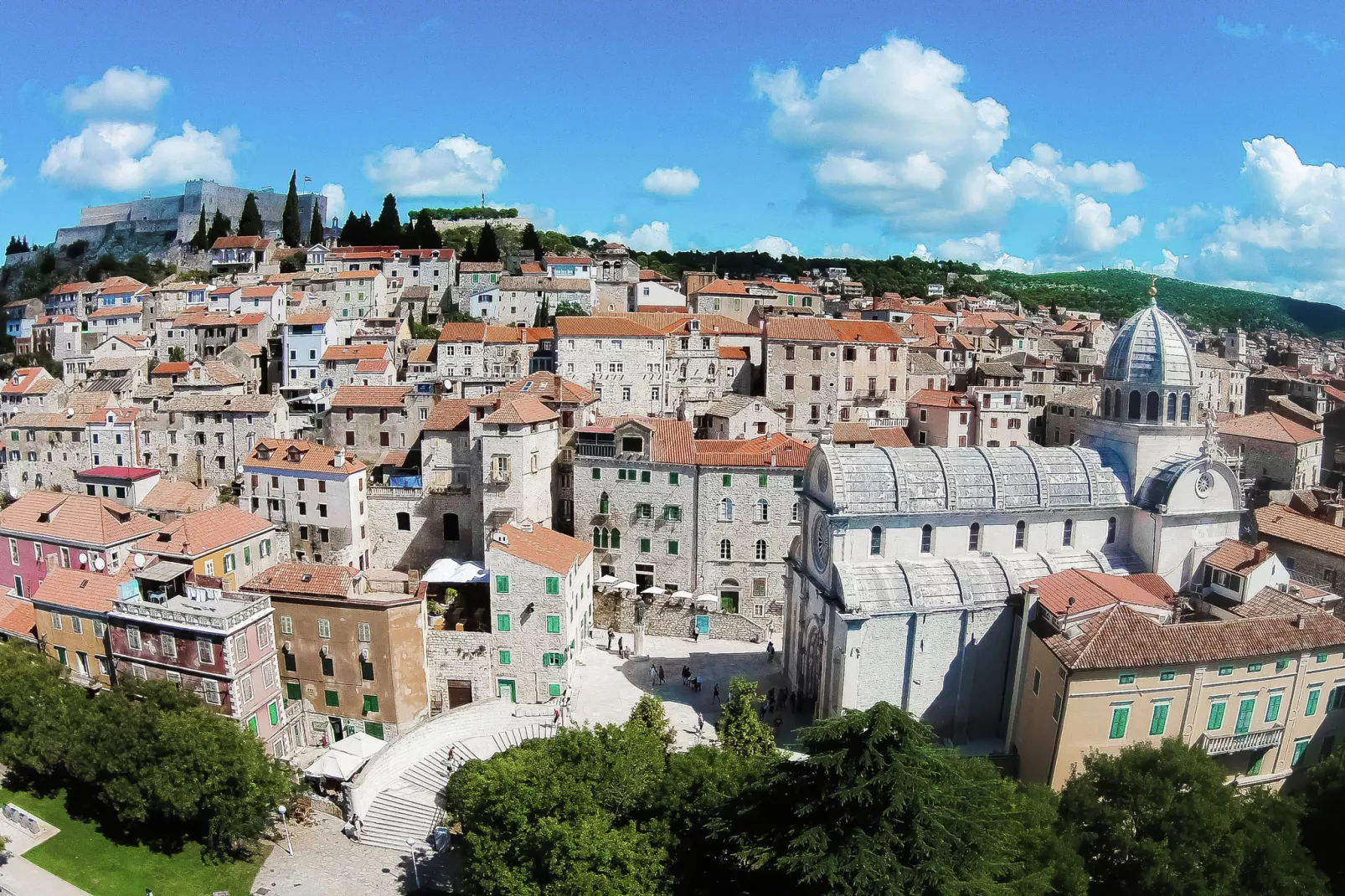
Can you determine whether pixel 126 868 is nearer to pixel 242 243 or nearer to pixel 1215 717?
pixel 1215 717

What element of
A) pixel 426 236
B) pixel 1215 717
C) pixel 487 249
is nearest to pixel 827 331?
pixel 1215 717

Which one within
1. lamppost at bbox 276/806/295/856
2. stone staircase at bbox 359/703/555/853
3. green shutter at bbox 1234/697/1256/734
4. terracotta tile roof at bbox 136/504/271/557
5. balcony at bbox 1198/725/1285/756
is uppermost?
terracotta tile roof at bbox 136/504/271/557

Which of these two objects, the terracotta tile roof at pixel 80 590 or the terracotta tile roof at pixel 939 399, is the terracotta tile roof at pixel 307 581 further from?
the terracotta tile roof at pixel 939 399

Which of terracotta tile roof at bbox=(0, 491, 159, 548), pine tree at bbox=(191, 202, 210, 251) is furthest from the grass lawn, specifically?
pine tree at bbox=(191, 202, 210, 251)

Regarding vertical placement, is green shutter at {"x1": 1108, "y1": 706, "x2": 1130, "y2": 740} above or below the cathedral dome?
below

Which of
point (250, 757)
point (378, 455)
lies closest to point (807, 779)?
point (250, 757)

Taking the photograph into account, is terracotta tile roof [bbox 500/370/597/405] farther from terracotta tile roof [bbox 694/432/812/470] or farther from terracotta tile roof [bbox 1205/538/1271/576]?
terracotta tile roof [bbox 1205/538/1271/576]

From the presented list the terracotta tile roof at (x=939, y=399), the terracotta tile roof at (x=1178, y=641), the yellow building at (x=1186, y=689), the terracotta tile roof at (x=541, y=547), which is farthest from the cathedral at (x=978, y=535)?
the terracotta tile roof at (x=939, y=399)

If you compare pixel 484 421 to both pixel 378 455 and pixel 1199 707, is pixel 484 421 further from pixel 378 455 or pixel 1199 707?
pixel 1199 707
